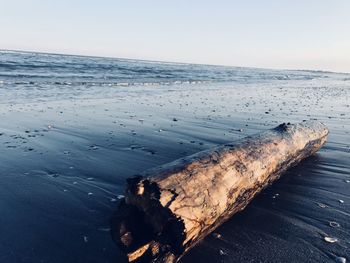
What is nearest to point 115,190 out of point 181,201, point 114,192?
point 114,192

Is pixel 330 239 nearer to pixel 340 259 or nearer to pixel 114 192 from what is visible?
pixel 340 259

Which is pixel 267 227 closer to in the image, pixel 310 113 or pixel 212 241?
pixel 212 241

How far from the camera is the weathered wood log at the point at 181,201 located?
263 centimetres

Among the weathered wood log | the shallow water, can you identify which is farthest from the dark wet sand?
the weathered wood log

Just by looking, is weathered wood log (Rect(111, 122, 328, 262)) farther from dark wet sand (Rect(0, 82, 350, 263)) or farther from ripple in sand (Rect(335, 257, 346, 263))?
ripple in sand (Rect(335, 257, 346, 263))

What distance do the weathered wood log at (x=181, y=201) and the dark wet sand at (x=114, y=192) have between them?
23 cm

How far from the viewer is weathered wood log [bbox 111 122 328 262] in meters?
2.63

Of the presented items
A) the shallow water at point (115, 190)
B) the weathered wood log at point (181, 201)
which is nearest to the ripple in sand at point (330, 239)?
the shallow water at point (115, 190)

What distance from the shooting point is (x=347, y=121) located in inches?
372

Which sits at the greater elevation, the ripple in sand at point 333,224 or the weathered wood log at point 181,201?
the weathered wood log at point 181,201

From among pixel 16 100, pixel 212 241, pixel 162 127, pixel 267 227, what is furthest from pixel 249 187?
pixel 16 100

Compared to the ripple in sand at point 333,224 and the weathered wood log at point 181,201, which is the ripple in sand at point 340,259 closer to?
the ripple in sand at point 333,224

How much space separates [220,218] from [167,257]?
74cm

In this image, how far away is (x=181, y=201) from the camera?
2701mm
